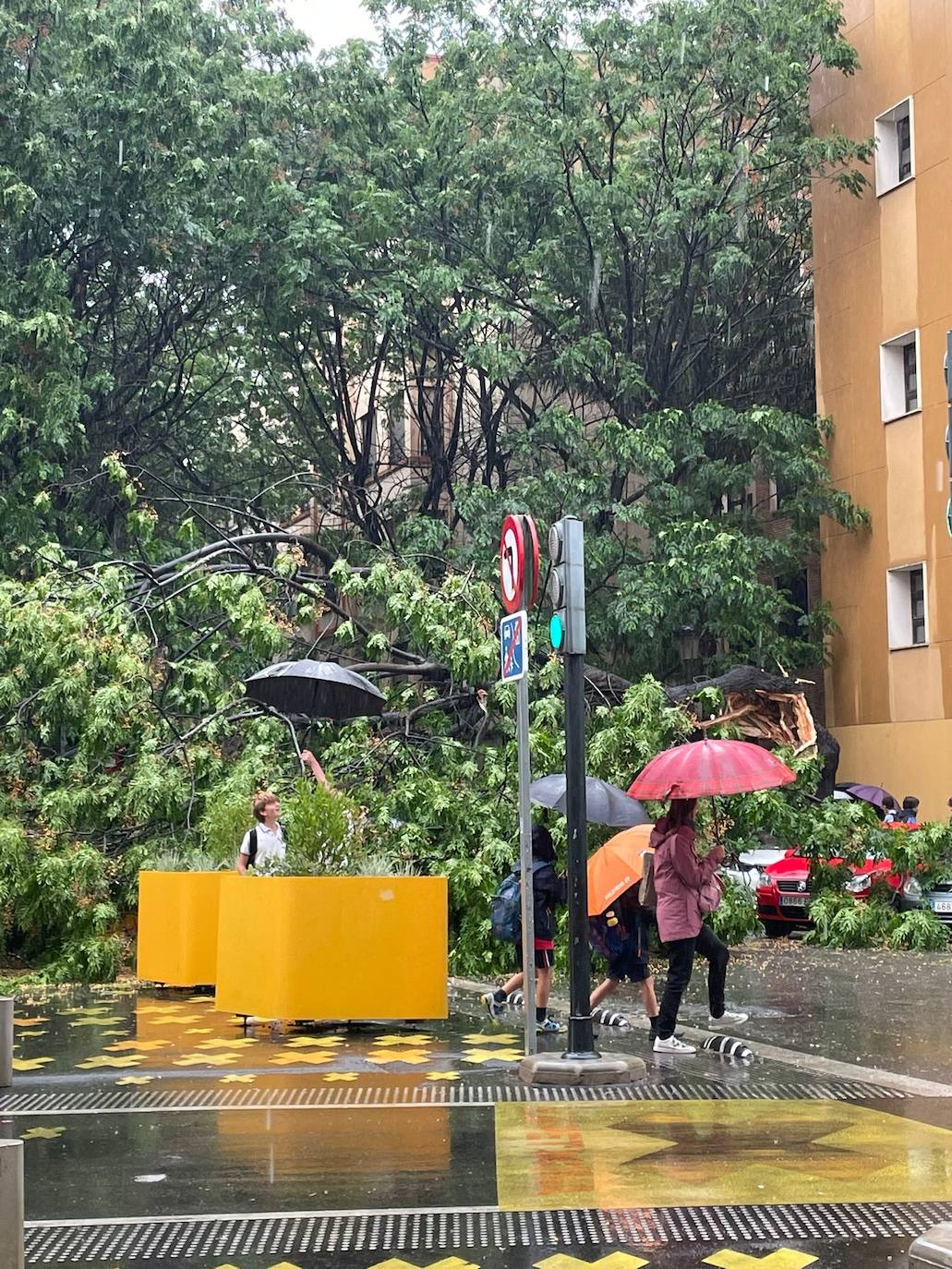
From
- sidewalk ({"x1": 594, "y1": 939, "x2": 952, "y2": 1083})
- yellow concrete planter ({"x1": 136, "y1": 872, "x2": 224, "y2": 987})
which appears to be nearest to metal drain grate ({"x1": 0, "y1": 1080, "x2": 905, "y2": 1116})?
sidewalk ({"x1": 594, "y1": 939, "x2": 952, "y2": 1083})

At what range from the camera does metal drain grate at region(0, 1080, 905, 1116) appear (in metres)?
9.08

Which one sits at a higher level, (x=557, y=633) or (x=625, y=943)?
(x=557, y=633)

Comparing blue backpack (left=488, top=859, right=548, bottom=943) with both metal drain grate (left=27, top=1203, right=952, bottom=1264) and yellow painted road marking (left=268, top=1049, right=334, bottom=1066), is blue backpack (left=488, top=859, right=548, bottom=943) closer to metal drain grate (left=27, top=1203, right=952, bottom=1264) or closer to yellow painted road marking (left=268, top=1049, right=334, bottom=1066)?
yellow painted road marking (left=268, top=1049, right=334, bottom=1066)

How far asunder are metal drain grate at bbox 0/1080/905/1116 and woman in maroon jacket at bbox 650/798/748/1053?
3.95 ft

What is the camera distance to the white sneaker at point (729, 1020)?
12180mm

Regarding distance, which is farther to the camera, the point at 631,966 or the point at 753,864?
the point at 753,864

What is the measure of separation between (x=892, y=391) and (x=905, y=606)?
3.56 meters

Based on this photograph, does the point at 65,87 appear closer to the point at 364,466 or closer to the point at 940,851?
the point at 364,466

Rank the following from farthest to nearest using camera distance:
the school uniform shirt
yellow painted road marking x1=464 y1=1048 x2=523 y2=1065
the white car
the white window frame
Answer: the white window frame, the white car, the school uniform shirt, yellow painted road marking x1=464 y1=1048 x2=523 y2=1065

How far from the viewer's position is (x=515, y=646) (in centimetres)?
1038

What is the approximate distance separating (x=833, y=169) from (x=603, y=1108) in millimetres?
22542

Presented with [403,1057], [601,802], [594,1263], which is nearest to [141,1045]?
[403,1057]

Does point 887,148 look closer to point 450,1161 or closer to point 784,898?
point 784,898

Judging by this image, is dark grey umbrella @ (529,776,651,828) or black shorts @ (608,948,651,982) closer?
black shorts @ (608,948,651,982)
